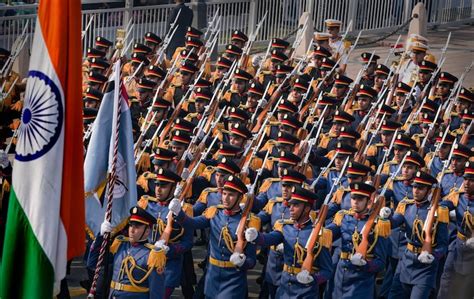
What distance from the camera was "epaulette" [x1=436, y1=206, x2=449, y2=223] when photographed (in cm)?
1242

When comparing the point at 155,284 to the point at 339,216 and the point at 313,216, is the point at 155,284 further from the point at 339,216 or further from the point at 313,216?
the point at 339,216

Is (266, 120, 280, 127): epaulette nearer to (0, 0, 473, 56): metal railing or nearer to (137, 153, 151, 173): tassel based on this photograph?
(137, 153, 151, 173): tassel

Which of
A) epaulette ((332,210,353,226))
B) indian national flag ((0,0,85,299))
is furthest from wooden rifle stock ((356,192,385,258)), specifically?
indian national flag ((0,0,85,299))

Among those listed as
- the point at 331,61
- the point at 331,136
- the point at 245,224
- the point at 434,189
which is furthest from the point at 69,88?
the point at 331,61

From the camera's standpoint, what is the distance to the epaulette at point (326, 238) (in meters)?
11.6

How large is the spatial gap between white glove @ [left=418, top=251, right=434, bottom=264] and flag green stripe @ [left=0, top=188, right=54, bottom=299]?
4.93 m

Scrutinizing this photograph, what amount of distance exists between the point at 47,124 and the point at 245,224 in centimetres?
400

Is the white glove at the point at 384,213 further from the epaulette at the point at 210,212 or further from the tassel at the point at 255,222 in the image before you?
the epaulette at the point at 210,212

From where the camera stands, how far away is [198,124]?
1588 centimetres

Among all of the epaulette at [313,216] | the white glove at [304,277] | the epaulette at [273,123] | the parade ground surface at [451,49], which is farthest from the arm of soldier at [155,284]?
the parade ground surface at [451,49]

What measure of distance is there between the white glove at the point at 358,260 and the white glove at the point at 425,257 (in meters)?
0.68

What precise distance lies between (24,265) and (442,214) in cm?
539

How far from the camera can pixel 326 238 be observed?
38.3ft

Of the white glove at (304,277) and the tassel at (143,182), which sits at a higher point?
the tassel at (143,182)
